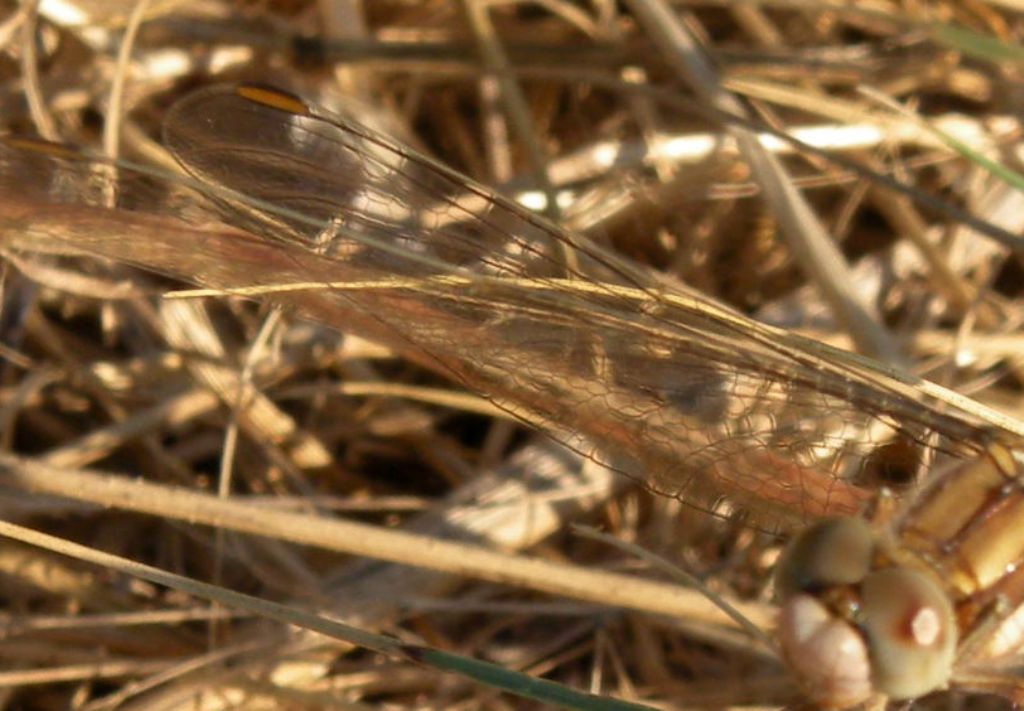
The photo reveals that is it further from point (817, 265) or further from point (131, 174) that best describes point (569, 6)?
point (131, 174)

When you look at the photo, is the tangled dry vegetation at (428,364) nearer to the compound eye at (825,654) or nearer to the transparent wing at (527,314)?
the transparent wing at (527,314)

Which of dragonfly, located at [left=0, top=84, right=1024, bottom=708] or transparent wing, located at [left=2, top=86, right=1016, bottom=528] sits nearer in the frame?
dragonfly, located at [left=0, top=84, right=1024, bottom=708]

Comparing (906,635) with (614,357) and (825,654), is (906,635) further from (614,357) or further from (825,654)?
(614,357)

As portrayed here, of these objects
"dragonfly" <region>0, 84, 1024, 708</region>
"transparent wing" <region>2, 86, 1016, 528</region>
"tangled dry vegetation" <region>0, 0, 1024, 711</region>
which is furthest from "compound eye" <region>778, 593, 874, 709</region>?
"tangled dry vegetation" <region>0, 0, 1024, 711</region>

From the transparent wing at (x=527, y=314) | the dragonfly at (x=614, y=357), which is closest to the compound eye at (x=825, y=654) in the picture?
the dragonfly at (x=614, y=357)

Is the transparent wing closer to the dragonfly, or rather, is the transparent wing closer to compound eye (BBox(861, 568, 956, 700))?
the dragonfly

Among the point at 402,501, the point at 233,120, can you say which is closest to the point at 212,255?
the point at 233,120
